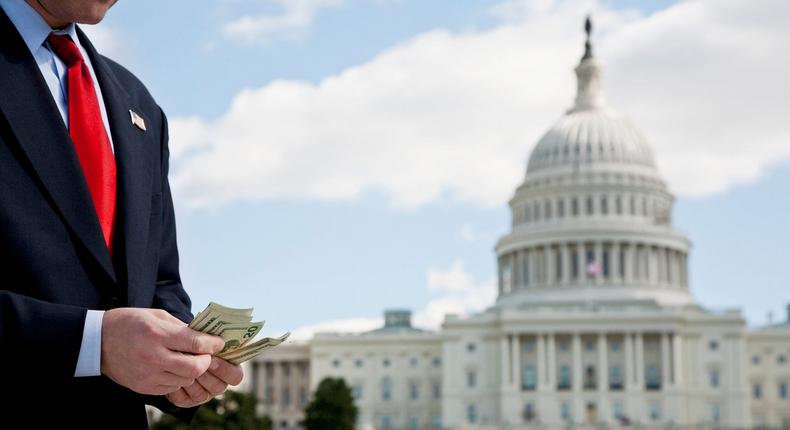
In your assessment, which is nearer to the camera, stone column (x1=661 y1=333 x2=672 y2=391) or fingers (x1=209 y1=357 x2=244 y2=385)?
fingers (x1=209 y1=357 x2=244 y2=385)

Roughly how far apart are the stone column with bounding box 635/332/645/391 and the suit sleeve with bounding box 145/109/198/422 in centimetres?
12282

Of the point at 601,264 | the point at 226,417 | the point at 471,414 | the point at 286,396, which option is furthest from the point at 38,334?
the point at 286,396

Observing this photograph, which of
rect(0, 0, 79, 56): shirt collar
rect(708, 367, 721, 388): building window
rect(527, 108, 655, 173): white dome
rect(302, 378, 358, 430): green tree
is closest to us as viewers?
rect(0, 0, 79, 56): shirt collar

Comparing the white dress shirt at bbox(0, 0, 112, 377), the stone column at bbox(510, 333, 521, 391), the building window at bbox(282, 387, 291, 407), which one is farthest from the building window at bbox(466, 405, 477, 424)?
the white dress shirt at bbox(0, 0, 112, 377)

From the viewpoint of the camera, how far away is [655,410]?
12594cm

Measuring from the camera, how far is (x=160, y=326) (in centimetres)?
527

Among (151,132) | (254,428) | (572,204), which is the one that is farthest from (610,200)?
(151,132)

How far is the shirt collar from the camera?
230 inches

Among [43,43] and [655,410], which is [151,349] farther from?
[655,410]

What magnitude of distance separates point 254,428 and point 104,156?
87844 mm

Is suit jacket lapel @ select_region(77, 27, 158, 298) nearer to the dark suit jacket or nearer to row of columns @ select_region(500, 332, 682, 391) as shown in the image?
the dark suit jacket

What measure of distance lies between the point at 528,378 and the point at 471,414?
7.32 metres

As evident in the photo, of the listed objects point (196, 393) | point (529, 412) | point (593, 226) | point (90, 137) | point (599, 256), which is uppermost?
point (593, 226)

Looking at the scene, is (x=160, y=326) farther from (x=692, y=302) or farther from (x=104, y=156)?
(x=692, y=302)
